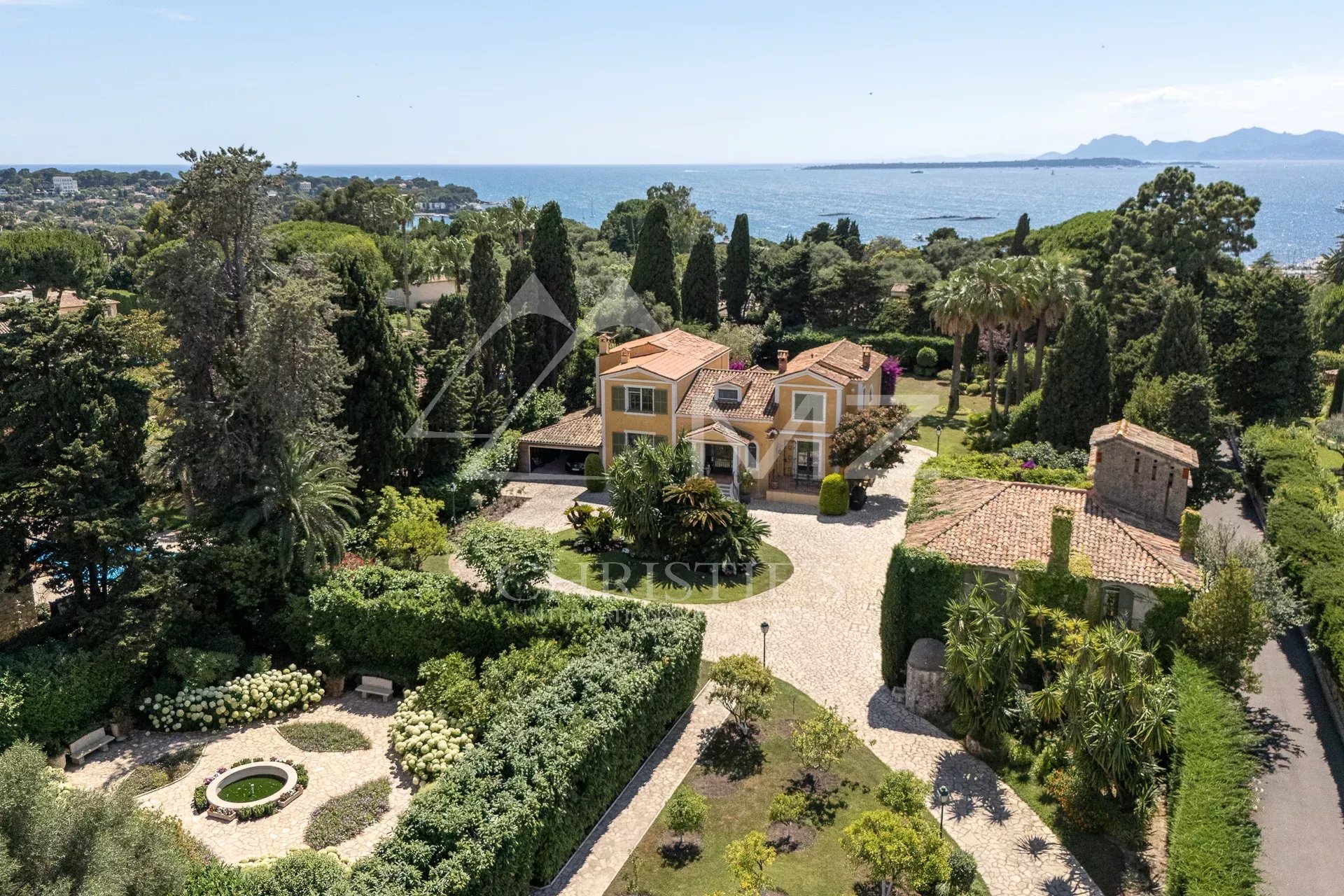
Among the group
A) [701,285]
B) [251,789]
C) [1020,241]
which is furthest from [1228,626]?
[1020,241]

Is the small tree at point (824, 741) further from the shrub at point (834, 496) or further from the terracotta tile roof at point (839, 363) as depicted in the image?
the terracotta tile roof at point (839, 363)

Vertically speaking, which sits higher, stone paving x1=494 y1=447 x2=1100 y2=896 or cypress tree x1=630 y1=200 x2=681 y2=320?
cypress tree x1=630 y1=200 x2=681 y2=320

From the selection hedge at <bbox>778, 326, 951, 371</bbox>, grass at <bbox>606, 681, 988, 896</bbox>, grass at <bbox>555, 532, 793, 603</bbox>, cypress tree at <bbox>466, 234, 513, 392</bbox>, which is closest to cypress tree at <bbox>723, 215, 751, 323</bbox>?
hedge at <bbox>778, 326, 951, 371</bbox>

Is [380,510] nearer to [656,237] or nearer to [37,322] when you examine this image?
[37,322]

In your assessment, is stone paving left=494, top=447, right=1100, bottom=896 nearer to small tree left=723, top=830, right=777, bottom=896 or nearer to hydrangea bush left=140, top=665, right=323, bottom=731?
small tree left=723, top=830, right=777, bottom=896

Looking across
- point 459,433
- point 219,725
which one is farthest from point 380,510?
point 219,725

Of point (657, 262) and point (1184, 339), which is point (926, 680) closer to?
point (1184, 339)

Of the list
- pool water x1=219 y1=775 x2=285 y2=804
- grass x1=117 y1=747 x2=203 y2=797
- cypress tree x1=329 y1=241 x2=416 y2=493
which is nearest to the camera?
pool water x1=219 y1=775 x2=285 y2=804
